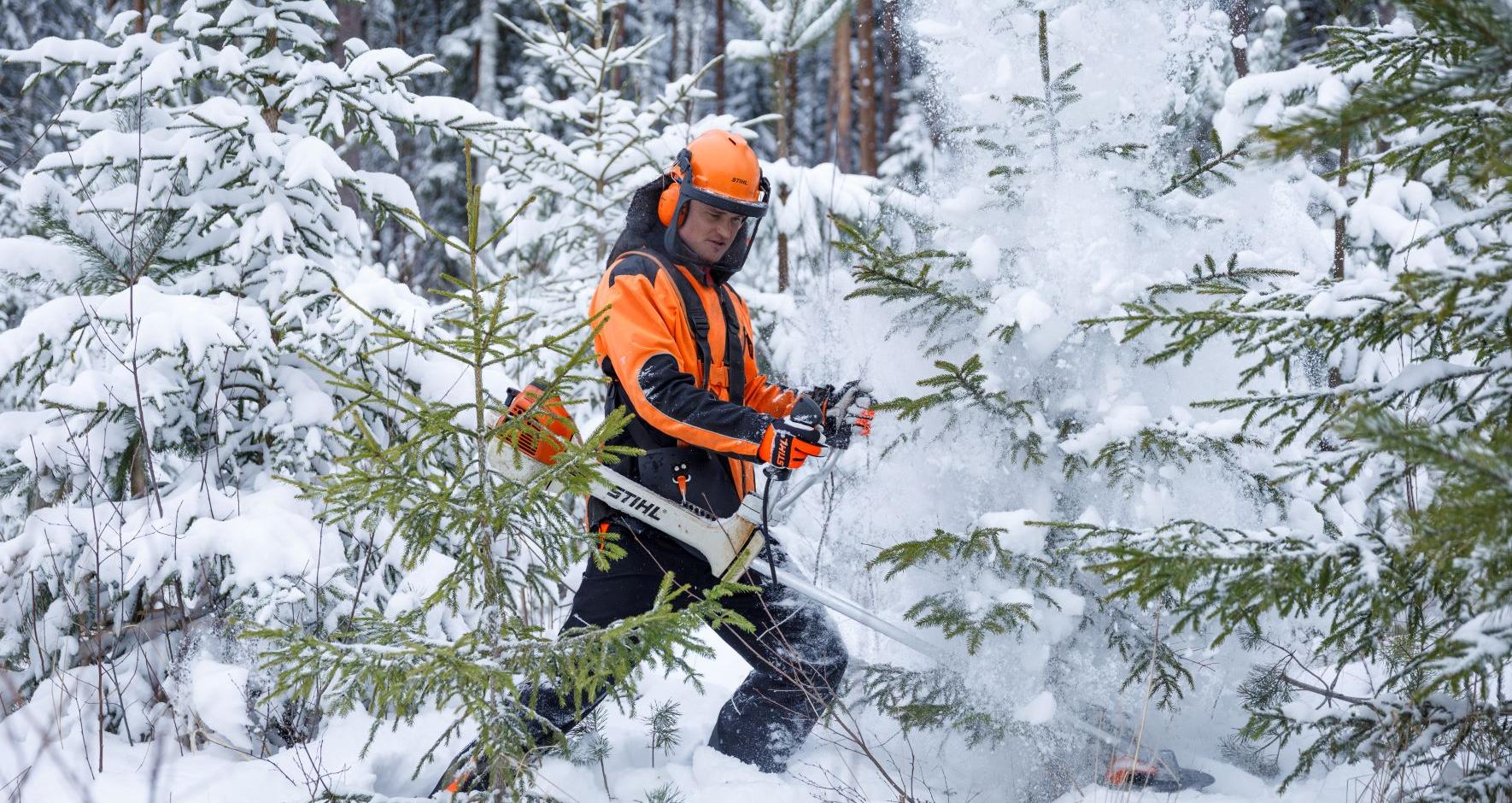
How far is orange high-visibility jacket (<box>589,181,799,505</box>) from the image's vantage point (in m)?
3.25

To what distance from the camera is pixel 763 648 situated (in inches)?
146

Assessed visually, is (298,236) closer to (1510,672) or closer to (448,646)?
(448,646)

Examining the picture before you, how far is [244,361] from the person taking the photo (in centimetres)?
430

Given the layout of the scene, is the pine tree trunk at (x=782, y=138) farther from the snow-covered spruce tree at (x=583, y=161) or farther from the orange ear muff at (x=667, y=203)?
the orange ear muff at (x=667, y=203)

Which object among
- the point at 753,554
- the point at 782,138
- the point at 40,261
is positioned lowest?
the point at 753,554

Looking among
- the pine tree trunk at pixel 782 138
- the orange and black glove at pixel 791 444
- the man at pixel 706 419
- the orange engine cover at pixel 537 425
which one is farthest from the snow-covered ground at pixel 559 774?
the pine tree trunk at pixel 782 138

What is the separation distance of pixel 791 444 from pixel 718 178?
1042 mm

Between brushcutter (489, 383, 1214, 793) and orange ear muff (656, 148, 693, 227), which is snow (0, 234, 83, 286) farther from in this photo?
orange ear muff (656, 148, 693, 227)

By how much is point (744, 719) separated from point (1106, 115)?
264 centimetres

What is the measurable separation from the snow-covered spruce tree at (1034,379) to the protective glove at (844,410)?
12cm

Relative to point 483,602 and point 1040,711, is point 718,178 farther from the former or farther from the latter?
point 1040,711

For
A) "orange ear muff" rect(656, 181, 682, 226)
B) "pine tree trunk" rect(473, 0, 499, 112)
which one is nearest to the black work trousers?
"orange ear muff" rect(656, 181, 682, 226)

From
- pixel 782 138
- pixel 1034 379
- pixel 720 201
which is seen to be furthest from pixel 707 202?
pixel 782 138

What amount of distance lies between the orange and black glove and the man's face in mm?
844
